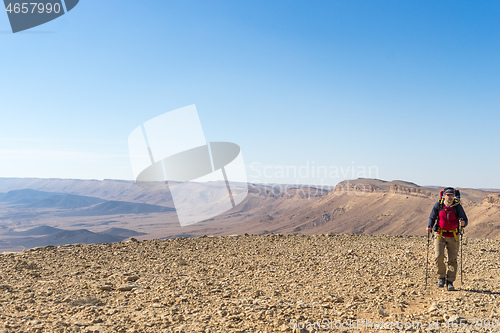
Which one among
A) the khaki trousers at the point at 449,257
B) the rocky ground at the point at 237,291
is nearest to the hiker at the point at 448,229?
the khaki trousers at the point at 449,257

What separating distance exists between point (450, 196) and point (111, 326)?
24.7 ft

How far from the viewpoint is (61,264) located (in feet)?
35.7

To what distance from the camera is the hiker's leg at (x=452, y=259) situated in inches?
320

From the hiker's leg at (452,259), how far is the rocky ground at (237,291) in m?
0.39

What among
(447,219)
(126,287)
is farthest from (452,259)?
(126,287)

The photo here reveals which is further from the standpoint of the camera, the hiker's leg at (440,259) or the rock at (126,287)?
the hiker's leg at (440,259)

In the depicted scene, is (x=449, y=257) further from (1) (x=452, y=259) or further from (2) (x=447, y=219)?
(2) (x=447, y=219)

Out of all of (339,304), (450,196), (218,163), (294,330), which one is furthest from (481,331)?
(218,163)

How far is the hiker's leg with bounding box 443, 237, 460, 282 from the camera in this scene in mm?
8125

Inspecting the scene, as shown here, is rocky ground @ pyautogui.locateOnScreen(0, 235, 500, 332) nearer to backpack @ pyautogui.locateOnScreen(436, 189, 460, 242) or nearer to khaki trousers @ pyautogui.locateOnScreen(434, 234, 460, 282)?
khaki trousers @ pyautogui.locateOnScreen(434, 234, 460, 282)

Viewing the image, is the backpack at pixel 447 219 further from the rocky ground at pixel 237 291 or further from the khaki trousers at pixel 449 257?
the rocky ground at pixel 237 291

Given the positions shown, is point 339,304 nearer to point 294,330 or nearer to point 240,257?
point 294,330

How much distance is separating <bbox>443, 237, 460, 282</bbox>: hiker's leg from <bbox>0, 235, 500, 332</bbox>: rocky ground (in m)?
0.39

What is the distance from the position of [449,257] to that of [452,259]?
8 centimetres
